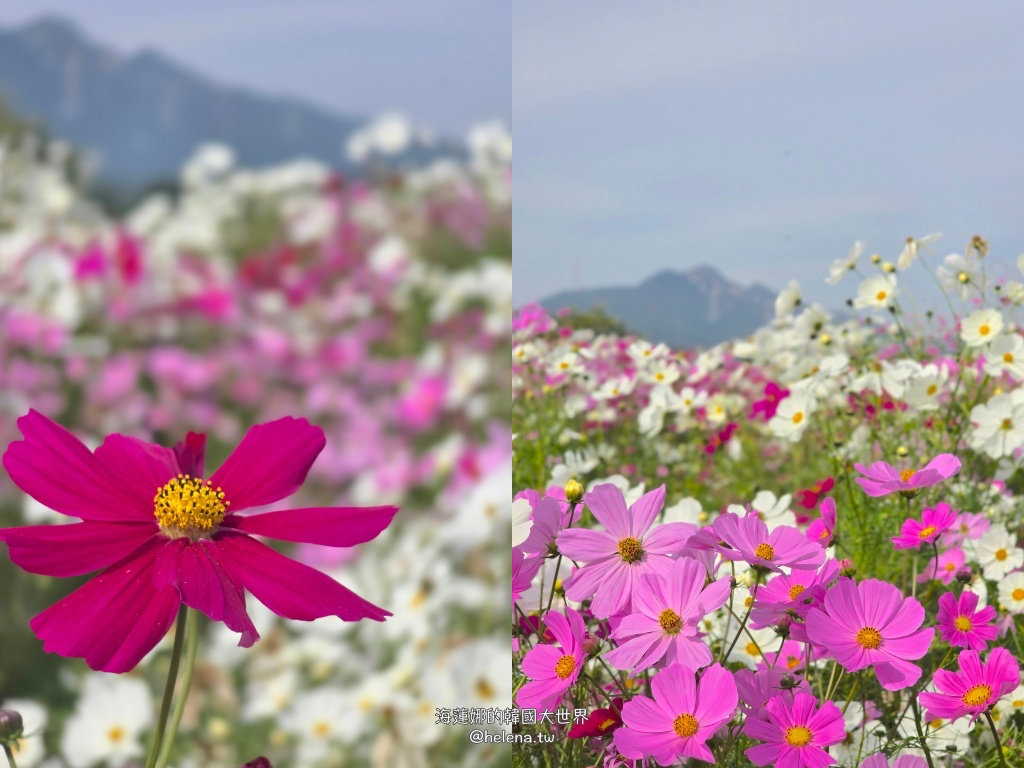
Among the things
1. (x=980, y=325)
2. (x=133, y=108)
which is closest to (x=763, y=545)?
(x=980, y=325)

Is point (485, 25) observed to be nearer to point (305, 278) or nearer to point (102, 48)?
point (305, 278)

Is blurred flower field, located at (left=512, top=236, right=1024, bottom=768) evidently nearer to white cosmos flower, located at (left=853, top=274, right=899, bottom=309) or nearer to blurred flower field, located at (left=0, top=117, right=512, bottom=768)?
white cosmos flower, located at (left=853, top=274, right=899, bottom=309)

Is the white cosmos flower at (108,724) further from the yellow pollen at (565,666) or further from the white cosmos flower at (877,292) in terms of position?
the white cosmos flower at (877,292)

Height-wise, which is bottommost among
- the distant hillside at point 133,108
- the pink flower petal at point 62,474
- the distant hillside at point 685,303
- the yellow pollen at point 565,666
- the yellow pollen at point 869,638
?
the yellow pollen at point 565,666

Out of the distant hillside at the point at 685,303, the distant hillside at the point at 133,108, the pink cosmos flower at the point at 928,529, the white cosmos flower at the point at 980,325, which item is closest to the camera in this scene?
the pink cosmos flower at the point at 928,529

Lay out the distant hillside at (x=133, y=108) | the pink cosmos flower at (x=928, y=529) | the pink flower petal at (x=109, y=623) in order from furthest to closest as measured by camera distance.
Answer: the distant hillside at (x=133, y=108), the pink cosmos flower at (x=928, y=529), the pink flower petal at (x=109, y=623)

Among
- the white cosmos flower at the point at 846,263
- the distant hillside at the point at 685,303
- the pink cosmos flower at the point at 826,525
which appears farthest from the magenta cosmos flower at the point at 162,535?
the distant hillside at the point at 685,303

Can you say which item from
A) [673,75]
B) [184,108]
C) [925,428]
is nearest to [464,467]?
[925,428]
